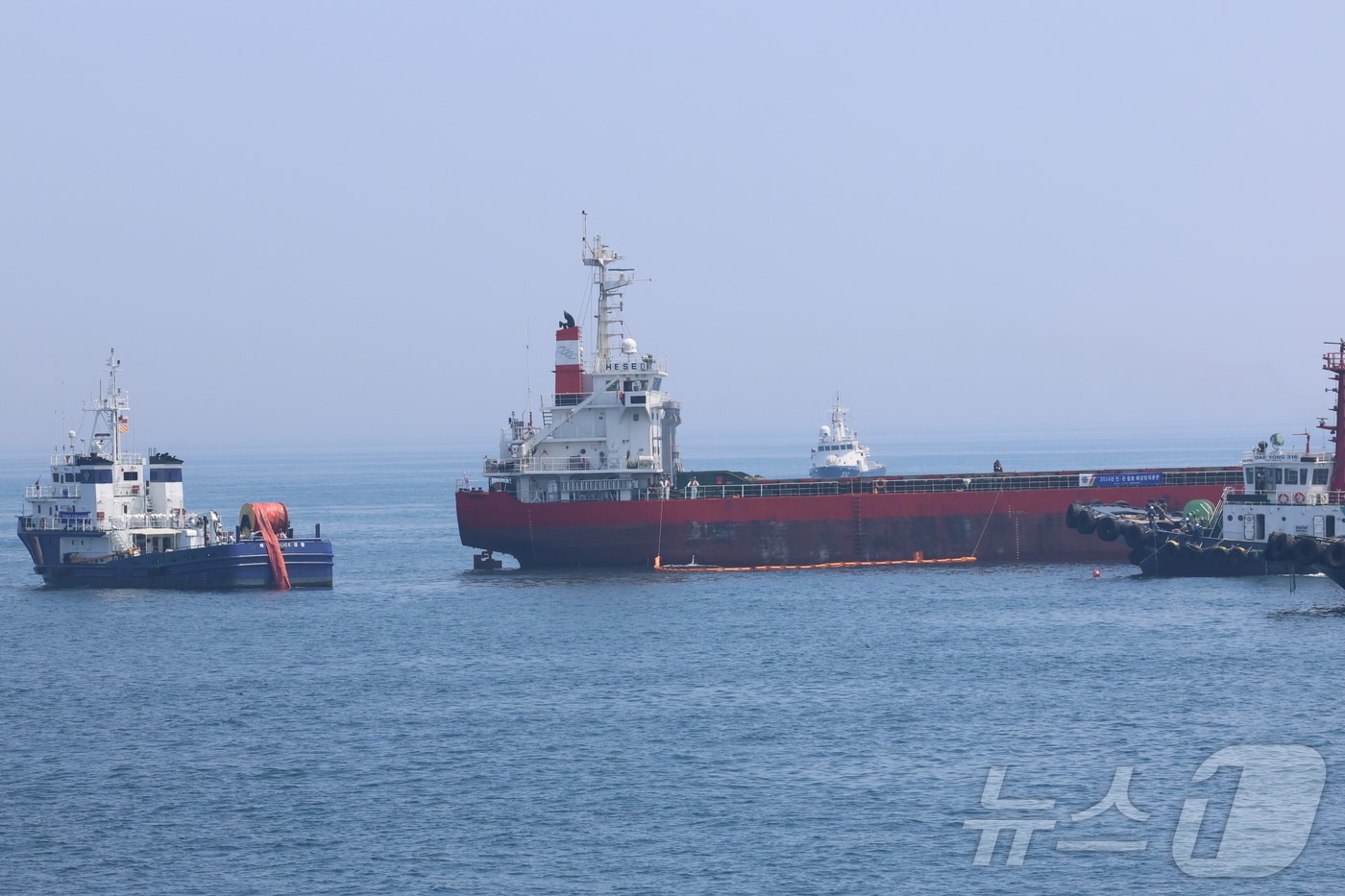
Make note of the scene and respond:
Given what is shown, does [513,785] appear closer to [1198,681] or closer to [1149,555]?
[1198,681]

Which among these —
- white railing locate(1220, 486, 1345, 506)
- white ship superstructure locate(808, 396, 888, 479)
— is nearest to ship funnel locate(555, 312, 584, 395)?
white railing locate(1220, 486, 1345, 506)

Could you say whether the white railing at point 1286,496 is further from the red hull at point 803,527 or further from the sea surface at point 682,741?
the red hull at point 803,527

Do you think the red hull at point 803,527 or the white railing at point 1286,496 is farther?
the red hull at point 803,527

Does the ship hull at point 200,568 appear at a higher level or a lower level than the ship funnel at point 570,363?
lower

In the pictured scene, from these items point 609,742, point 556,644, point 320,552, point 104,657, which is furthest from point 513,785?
point 320,552

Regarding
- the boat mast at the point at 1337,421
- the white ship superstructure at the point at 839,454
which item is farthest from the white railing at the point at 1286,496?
the white ship superstructure at the point at 839,454

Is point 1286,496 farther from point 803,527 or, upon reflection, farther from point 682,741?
point 682,741

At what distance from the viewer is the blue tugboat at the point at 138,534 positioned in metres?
58.7

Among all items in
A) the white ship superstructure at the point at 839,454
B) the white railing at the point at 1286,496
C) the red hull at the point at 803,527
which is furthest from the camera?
the white ship superstructure at the point at 839,454

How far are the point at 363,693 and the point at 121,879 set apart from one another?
14.0 meters

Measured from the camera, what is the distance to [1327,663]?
41.3 meters

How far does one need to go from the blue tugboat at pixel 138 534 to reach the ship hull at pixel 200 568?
36mm

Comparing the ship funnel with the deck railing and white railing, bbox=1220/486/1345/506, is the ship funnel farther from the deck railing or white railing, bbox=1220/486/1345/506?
white railing, bbox=1220/486/1345/506

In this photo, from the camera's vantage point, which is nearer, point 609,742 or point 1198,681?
point 609,742
